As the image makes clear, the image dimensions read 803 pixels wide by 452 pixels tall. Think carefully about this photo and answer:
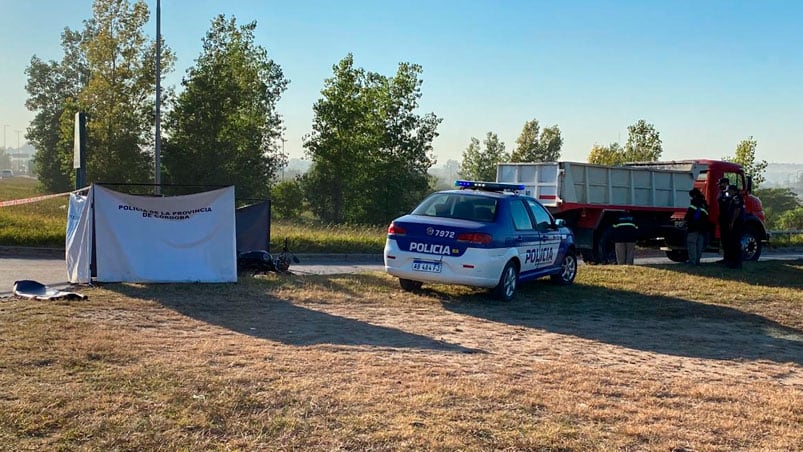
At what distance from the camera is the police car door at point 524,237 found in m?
10.6

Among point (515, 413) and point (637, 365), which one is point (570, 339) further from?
point (515, 413)

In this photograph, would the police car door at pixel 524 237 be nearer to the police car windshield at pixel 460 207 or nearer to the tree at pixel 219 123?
the police car windshield at pixel 460 207

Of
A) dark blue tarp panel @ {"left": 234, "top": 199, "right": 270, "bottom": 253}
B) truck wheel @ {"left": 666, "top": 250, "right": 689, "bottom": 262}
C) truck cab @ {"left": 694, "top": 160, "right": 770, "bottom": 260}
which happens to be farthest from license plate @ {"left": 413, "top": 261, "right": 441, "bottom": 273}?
truck wheel @ {"left": 666, "top": 250, "right": 689, "bottom": 262}

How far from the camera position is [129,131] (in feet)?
121

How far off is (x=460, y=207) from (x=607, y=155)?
1536 inches

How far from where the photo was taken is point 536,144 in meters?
56.5

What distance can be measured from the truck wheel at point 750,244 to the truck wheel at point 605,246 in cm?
386

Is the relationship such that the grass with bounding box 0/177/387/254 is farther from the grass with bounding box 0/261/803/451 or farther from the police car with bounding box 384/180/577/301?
the police car with bounding box 384/180/577/301

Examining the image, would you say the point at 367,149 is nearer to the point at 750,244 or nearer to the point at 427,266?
the point at 750,244

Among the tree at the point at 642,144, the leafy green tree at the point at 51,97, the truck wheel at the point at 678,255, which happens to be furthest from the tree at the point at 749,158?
the leafy green tree at the point at 51,97

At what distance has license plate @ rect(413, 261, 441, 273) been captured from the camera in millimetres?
9883

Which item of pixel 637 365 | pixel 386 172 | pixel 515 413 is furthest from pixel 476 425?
pixel 386 172

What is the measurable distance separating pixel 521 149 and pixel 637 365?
168ft

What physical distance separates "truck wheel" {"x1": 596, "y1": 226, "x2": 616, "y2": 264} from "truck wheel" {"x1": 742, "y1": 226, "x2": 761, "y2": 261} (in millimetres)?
3862
